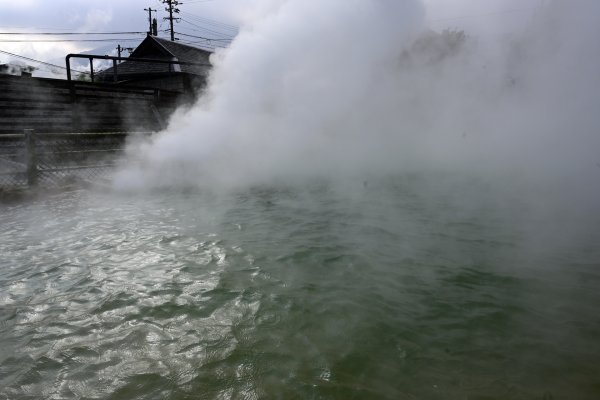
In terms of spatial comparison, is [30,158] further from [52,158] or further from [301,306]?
[301,306]

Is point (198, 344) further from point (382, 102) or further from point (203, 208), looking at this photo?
point (382, 102)

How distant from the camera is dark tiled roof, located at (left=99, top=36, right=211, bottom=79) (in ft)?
79.4

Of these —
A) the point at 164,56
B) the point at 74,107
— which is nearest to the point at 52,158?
the point at 74,107

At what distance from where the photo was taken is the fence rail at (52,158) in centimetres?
768

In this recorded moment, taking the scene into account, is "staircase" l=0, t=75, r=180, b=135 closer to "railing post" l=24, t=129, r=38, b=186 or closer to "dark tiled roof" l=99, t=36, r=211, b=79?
"railing post" l=24, t=129, r=38, b=186

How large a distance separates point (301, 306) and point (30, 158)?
23.3 feet

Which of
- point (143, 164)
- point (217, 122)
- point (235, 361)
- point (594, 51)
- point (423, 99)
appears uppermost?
point (594, 51)

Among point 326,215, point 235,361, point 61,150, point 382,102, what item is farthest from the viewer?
point 382,102

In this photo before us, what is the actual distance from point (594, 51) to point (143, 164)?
415 inches

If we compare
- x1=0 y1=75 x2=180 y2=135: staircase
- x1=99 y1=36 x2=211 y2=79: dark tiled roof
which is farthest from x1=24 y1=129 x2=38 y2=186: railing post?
x1=99 y1=36 x2=211 y2=79: dark tiled roof

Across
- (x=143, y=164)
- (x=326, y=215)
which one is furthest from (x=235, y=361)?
(x=143, y=164)

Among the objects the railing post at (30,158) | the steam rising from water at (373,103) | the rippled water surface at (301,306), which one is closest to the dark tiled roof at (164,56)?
the steam rising from water at (373,103)

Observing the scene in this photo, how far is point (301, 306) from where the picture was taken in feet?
10.6

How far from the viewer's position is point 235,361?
2.55 meters
